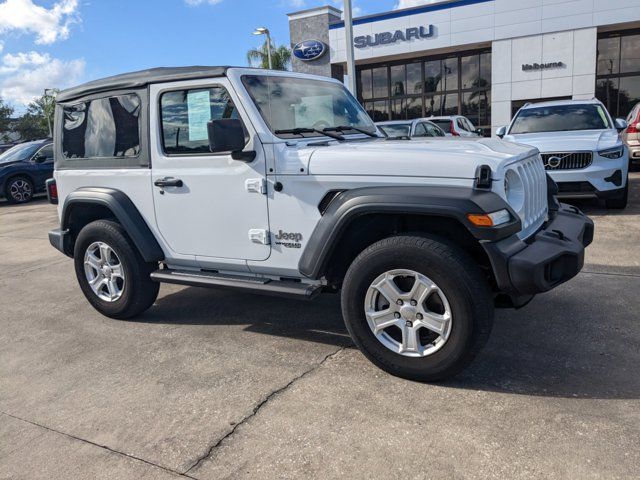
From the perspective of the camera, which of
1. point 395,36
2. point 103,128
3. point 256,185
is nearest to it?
point 256,185

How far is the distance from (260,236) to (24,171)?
46.8ft

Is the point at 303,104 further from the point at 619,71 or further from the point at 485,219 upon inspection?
the point at 619,71

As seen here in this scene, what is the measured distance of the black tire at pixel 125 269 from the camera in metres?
4.47

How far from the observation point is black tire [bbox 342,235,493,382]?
3006mm

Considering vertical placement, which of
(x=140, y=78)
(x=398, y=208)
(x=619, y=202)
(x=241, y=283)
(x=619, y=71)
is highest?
(x=619, y=71)

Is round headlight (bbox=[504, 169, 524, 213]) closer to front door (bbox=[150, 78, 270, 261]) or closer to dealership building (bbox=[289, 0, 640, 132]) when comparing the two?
front door (bbox=[150, 78, 270, 261])

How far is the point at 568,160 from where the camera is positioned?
7973 millimetres

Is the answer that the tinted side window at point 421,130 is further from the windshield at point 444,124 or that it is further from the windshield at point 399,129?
the windshield at point 444,124

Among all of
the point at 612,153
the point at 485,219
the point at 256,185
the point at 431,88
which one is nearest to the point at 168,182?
the point at 256,185

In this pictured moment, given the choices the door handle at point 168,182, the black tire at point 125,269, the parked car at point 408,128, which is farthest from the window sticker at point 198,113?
the parked car at point 408,128

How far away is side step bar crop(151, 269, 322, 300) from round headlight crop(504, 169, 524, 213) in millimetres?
1334

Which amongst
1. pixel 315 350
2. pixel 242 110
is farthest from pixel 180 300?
pixel 242 110

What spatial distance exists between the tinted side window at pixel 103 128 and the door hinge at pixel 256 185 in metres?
1.17

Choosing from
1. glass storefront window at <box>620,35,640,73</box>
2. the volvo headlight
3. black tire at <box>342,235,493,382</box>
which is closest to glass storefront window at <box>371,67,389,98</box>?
glass storefront window at <box>620,35,640,73</box>
